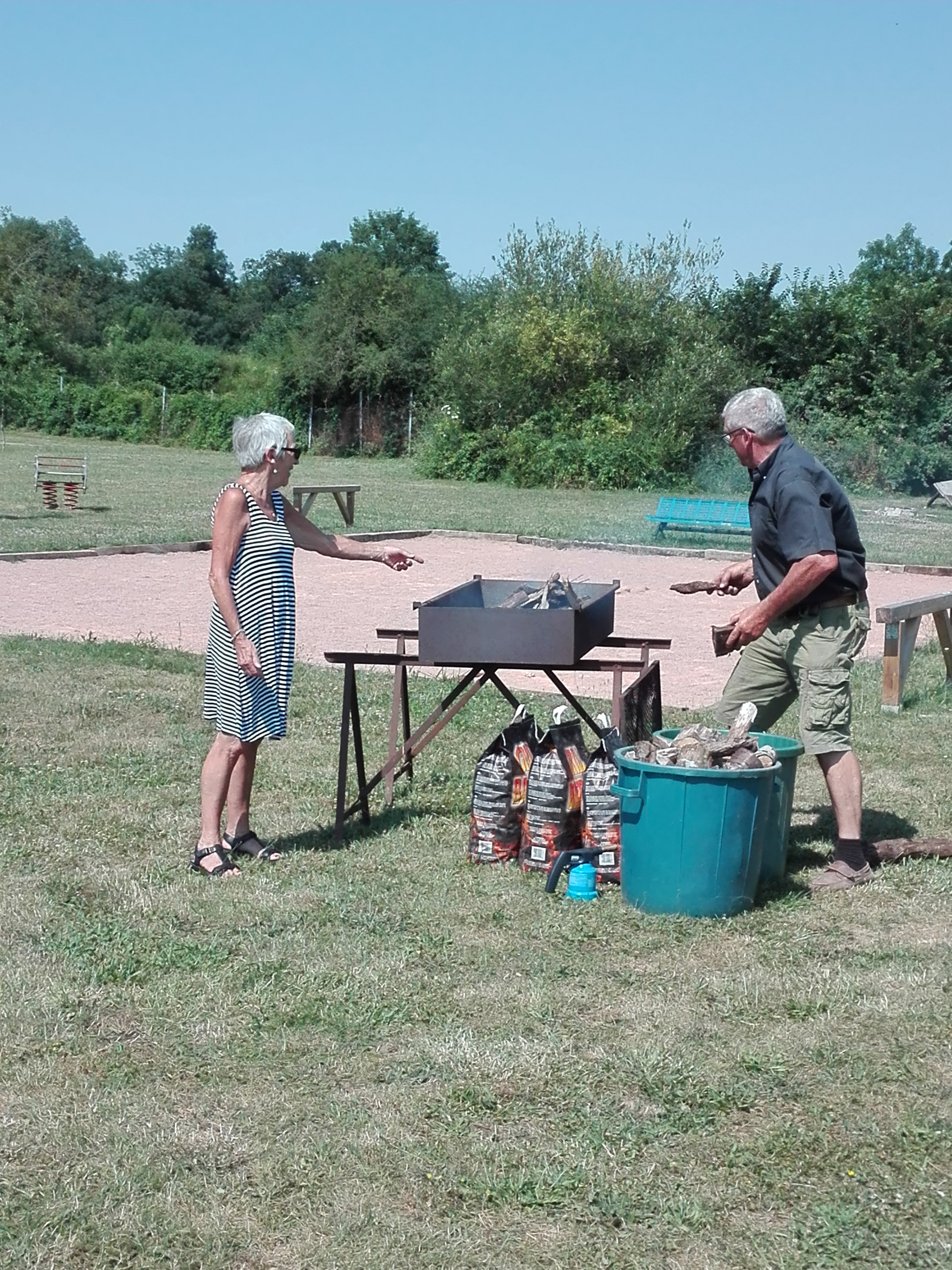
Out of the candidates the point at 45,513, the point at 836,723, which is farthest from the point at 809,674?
the point at 45,513

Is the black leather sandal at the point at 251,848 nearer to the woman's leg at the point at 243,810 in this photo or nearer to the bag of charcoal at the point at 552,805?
the woman's leg at the point at 243,810

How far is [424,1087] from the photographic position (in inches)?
149

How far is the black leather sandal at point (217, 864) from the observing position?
554cm

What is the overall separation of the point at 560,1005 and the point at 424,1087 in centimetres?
67

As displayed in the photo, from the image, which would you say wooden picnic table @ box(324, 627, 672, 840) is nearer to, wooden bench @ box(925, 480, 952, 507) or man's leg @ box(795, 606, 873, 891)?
man's leg @ box(795, 606, 873, 891)

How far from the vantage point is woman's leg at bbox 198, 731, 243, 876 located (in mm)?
5570

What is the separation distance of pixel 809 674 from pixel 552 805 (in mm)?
1076

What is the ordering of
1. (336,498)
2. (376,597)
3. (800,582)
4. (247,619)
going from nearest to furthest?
(800,582)
(247,619)
(376,597)
(336,498)

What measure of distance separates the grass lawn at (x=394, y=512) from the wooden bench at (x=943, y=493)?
0.64ft

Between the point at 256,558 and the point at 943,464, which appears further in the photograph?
the point at 943,464

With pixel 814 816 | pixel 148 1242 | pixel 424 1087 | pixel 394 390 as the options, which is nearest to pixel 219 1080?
pixel 424 1087

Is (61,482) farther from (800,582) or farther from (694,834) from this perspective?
(694,834)

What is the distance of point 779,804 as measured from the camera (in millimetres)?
5477

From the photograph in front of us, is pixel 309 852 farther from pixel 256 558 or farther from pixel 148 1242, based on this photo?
pixel 148 1242
